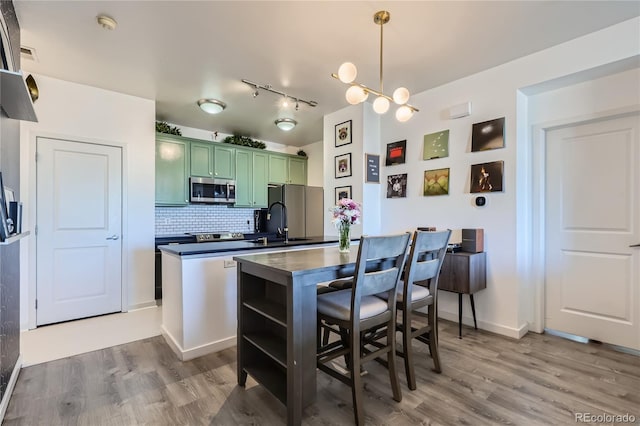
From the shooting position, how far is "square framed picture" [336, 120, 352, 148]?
4152mm

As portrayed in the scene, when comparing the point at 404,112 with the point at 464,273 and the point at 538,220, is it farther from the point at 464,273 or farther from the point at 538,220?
the point at 538,220

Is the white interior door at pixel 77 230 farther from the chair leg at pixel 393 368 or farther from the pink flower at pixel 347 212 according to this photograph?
the chair leg at pixel 393 368

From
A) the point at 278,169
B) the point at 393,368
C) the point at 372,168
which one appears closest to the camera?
the point at 393,368

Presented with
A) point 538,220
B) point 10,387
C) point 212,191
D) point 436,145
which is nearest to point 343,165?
point 436,145

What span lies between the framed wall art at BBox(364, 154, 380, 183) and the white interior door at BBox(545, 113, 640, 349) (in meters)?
1.81

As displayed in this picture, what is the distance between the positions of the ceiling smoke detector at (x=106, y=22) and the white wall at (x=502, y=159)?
3070 mm

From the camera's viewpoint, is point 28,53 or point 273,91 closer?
point 28,53

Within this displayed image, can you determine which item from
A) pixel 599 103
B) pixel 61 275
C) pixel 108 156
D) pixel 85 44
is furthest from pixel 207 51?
pixel 599 103

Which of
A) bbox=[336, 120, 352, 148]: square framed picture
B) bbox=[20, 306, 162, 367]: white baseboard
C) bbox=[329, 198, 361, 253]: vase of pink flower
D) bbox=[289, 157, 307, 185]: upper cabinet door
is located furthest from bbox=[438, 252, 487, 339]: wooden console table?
bbox=[289, 157, 307, 185]: upper cabinet door

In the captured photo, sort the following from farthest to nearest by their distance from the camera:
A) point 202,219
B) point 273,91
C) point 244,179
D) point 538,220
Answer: point 244,179, point 202,219, point 273,91, point 538,220

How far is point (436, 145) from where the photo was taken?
11.5 feet

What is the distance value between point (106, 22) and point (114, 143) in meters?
1.69

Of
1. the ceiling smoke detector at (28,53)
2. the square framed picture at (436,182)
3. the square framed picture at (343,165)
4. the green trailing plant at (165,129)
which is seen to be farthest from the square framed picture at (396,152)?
the ceiling smoke detector at (28,53)

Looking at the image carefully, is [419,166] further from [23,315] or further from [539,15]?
[23,315]
